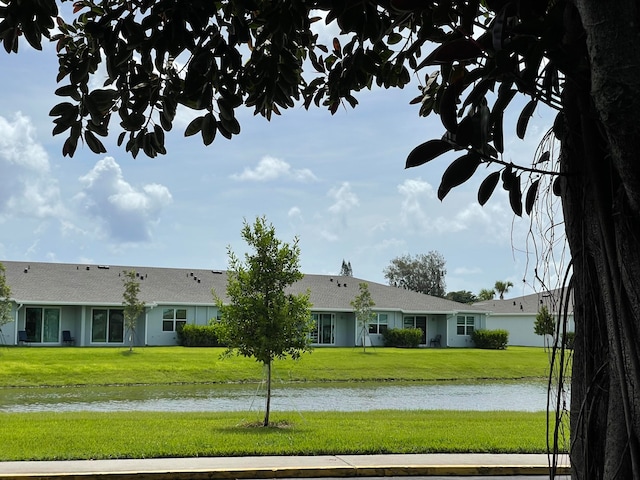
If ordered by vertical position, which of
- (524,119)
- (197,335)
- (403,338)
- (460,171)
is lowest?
(403,338)

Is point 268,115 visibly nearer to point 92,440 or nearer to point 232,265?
point 92,440

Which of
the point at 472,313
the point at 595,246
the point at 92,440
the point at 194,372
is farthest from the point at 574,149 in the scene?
the point at 472,313

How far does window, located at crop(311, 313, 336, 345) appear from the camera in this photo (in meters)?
47.9

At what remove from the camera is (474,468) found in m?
10.8

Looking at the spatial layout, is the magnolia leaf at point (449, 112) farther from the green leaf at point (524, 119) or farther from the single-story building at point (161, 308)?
the single-story building at point (161, 308)

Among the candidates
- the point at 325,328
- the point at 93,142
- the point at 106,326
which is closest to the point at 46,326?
the point at 106,326

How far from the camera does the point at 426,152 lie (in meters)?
2.52

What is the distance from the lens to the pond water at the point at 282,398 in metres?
21.4

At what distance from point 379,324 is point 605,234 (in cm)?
4768

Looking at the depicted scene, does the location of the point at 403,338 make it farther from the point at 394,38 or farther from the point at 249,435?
the point at 394,38

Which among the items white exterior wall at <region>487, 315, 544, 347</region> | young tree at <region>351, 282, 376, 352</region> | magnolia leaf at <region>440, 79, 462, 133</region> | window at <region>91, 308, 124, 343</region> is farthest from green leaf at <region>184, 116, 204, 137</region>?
white exterior wall at <region>487, 315, 544, 347</region>

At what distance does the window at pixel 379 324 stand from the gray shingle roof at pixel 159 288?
26.5 inches

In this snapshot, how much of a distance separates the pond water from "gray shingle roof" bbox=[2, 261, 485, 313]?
13973mm

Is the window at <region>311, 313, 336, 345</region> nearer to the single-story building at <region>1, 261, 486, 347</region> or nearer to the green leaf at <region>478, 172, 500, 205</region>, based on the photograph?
the single-story building at <region>1, 261, 486, 347</region>
